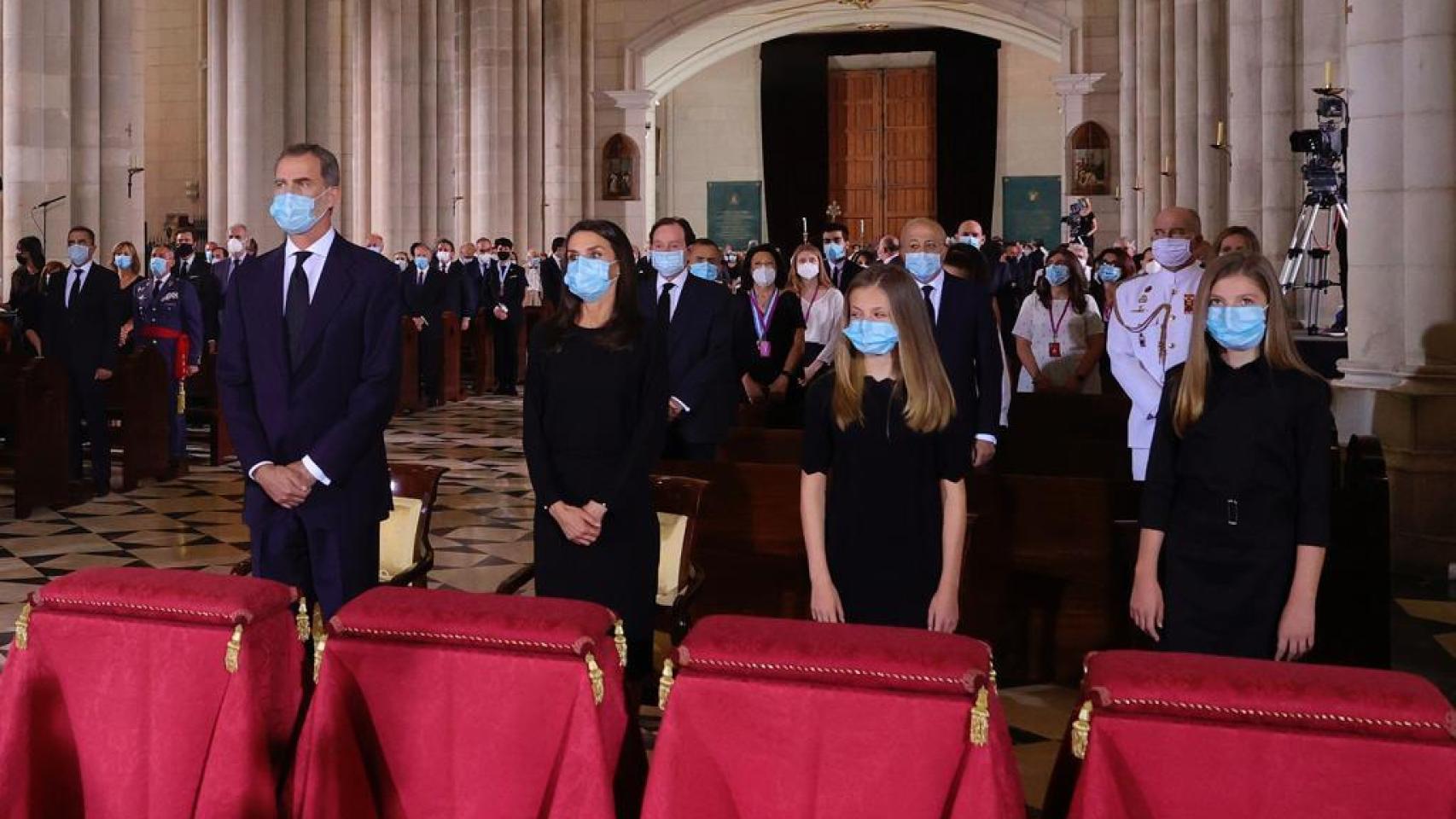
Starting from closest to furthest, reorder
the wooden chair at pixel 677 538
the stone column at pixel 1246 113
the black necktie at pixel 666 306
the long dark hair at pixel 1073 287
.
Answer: the wooden chair at pixel 677 538, the black necktie at pixel 666 306, the long dark hair at pixel 1073 287, the stone column at pixel 1246 113

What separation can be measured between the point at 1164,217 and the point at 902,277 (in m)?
3.02

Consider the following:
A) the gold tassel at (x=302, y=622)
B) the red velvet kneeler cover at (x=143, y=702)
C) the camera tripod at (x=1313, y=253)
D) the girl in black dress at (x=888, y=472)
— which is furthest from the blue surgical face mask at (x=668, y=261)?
the camera tripod at (x=1313, y=253)

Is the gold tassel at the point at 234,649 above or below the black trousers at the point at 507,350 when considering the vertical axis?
below

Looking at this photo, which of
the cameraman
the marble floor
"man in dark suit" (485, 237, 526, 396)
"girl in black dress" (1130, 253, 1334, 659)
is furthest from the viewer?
the cameraman

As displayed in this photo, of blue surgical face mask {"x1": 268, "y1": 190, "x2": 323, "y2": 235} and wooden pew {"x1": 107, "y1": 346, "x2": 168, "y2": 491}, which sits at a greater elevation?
blue surgical face mask {"x1": 268, "y1": 190, "x2": 323, "y2": 235}

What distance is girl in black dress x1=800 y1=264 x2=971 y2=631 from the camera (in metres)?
3.84

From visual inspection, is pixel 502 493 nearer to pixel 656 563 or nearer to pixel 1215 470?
pixel 656 563

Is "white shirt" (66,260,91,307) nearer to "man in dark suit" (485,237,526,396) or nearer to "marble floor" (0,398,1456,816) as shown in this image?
"marble floor" (0,398,1456,816)

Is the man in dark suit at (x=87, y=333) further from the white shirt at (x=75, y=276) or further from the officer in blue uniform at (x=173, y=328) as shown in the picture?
the officer in blue uniform at (x=173, y=328)

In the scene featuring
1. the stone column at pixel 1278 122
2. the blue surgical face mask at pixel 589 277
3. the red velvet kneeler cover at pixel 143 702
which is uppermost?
the stone column at pixel 1278 122

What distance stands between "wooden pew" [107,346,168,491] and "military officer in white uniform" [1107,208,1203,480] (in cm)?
806

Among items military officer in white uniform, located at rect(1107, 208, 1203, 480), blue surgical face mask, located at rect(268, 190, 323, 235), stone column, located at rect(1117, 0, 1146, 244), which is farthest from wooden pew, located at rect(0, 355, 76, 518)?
stone column, located at rect(1117, 0, 1146, 244)

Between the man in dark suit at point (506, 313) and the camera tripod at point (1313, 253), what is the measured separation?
10.8 metres

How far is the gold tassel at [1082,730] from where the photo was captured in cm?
232
